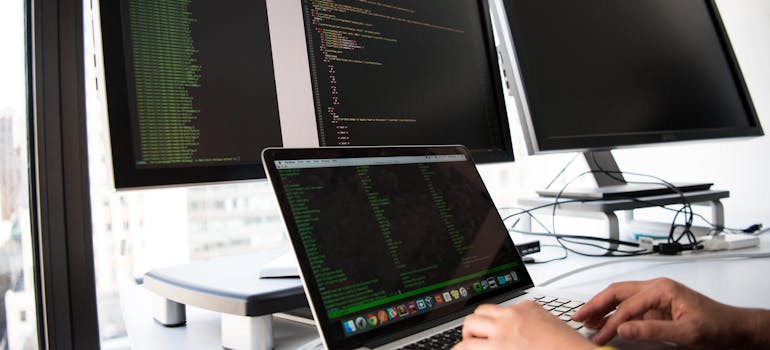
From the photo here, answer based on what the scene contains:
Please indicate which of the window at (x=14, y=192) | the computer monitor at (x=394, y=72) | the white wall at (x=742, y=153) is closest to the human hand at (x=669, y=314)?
the computer monitor at (x=394, y=72)

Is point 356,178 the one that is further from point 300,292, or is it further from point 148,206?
point 148,206

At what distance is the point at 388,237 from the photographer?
0.60m

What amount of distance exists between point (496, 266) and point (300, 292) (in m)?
0.26

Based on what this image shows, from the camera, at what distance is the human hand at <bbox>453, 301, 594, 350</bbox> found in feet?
1.51

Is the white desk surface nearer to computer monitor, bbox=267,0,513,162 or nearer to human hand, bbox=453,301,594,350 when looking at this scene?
human hand, bbox=453,301,594,350

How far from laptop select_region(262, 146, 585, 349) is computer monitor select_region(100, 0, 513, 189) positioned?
154mm

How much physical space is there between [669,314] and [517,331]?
242 mm

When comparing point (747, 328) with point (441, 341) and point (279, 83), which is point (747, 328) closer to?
point (441, 341)

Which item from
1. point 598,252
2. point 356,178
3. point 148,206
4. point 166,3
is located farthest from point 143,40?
point 148,206

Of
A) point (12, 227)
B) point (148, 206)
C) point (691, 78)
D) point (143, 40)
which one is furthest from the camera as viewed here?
point (148, 206)

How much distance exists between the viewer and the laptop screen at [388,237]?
20.7 inches

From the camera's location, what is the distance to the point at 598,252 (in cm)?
107

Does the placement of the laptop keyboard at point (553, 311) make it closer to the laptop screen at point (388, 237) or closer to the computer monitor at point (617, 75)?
the laptop screen at point (388, 237)

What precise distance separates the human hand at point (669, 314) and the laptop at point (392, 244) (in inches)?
1.6
